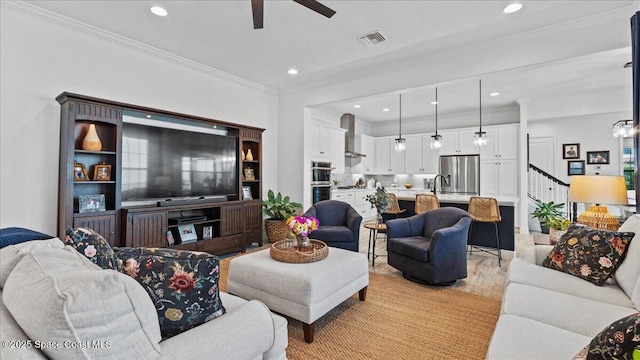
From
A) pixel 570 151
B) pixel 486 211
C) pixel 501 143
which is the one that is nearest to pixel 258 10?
pixel 486 211

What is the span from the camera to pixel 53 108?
3201 mm

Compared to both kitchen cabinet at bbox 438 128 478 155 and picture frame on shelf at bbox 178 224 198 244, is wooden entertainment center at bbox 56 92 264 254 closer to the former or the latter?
picture frame on shelf at bbox 178 224 198 244

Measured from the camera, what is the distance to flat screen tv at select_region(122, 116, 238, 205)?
3.66 metres

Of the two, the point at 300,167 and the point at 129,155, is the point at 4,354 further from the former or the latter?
the point at 300,167

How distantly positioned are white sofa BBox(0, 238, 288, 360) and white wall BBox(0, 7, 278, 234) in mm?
2561

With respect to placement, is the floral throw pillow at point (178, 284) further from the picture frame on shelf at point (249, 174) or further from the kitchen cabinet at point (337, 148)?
the kitchen cabinet at point (337, 148)

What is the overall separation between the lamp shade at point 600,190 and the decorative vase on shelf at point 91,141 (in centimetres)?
501

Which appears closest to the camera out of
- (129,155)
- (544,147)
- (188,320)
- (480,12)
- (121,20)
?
(188,320)

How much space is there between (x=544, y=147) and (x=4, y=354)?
8.71 metres

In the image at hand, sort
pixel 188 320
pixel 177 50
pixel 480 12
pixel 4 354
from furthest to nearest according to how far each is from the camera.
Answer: pixel 177 50 < pixel 480 12 < pixel 188 320 < pixel 4 354

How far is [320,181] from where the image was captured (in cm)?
607

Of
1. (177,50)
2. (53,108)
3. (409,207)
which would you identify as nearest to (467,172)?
(409,207)

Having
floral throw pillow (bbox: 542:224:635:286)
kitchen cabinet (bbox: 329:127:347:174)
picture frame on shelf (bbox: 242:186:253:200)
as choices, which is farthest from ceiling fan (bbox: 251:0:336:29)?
kitchen cabinet (bbox: 329:127:347:174)

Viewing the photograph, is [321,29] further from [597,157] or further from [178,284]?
[597,157]
